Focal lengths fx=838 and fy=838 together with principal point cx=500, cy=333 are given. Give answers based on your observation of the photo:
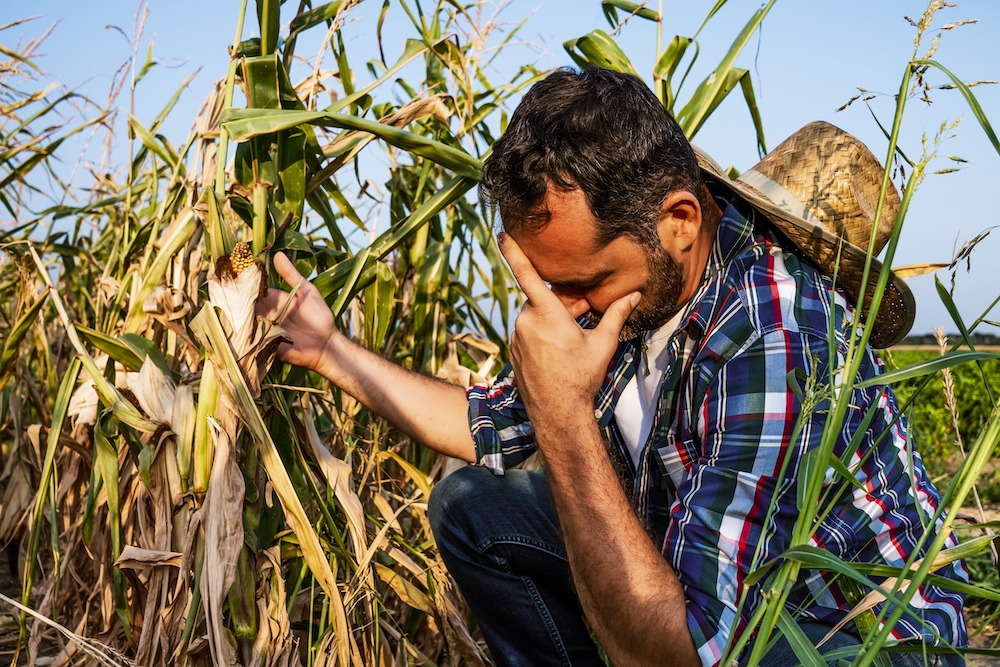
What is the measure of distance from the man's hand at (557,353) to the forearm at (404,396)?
37 cm

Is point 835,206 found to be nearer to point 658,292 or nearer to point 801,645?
point 658,292

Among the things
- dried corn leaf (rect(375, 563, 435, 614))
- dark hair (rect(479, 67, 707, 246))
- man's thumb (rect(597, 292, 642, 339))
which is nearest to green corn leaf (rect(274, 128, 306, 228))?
dark hair (rect(479, 67, 707, 246))

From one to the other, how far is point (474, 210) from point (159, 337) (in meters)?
0.81

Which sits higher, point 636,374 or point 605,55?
point 605,55

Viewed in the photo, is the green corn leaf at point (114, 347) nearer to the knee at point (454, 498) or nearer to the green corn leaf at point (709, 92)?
the knee at point (454, 498)

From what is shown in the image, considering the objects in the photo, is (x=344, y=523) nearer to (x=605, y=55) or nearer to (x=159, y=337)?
(x=159, y=337)

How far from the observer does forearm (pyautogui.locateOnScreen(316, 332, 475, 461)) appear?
5.49ft

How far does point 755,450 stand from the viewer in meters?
1.21

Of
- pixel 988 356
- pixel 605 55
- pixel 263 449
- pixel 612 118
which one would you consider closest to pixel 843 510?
pixel 988 356

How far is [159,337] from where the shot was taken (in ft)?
5.62

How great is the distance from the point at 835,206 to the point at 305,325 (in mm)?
974

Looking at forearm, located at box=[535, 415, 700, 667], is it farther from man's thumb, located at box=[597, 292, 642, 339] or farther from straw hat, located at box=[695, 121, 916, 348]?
straw hat, located at box=[695, 121, 916, 348]

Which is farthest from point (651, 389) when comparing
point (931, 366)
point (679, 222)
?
point (931, 366)

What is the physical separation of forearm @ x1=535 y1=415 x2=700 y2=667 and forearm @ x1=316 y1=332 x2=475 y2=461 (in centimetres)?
44
